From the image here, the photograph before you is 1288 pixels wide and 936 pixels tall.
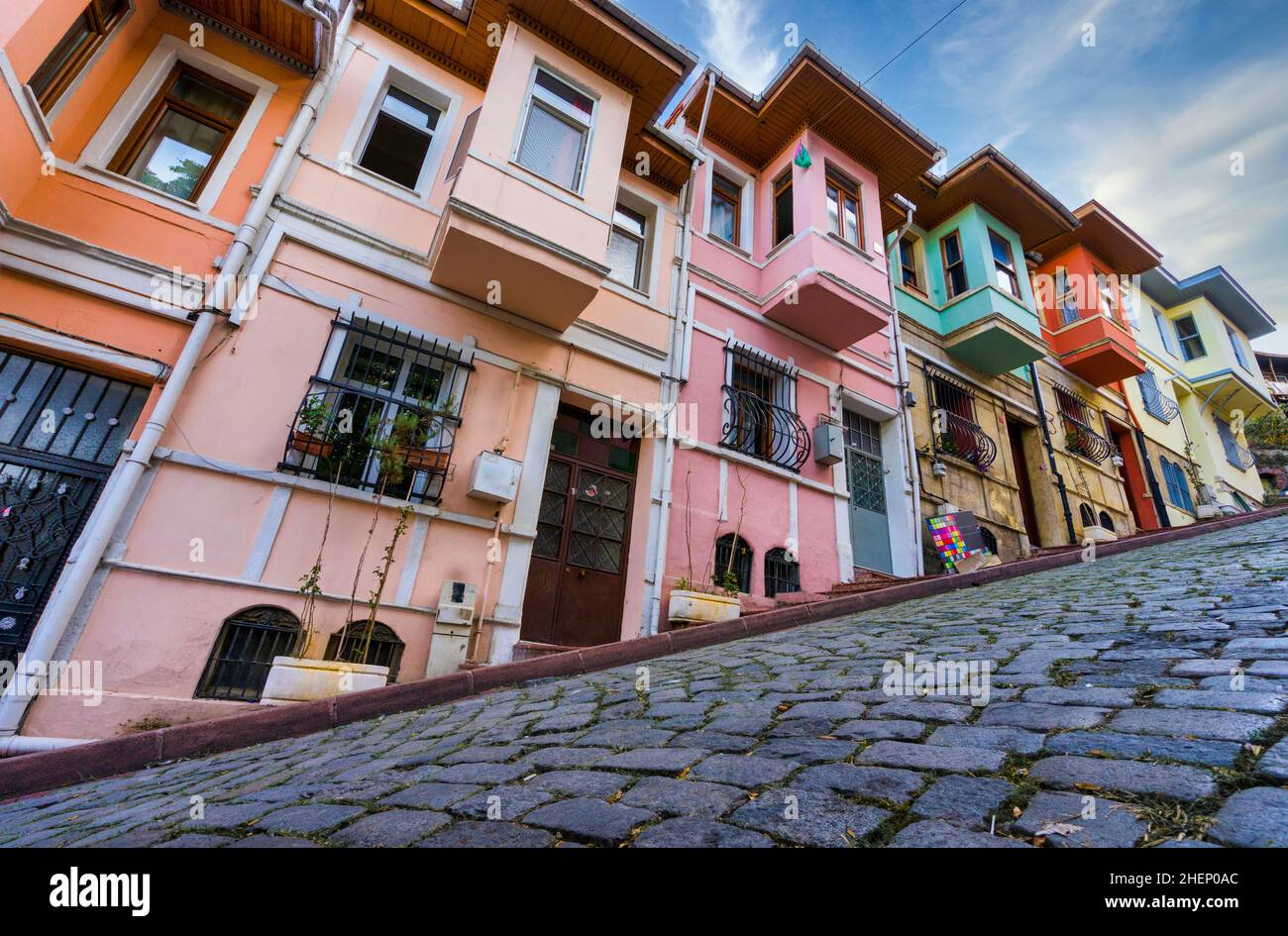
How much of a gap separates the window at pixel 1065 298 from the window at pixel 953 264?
4.45 m

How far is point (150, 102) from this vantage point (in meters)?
6.54

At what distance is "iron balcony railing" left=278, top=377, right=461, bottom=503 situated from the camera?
229 inches

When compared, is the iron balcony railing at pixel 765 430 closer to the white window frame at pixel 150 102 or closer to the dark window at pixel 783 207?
the dark window at pixel 783 207

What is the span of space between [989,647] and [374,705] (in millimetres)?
4232

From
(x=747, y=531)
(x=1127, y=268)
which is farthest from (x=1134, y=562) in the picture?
(x=1127, y=268)

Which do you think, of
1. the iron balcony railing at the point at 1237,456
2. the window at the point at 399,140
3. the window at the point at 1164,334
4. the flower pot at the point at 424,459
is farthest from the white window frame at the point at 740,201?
the iron balcony railing at the point at 1237,456

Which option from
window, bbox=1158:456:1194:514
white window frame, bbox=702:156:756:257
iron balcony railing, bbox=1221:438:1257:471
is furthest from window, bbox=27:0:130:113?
iron balcony railing, bbox=1221:438:1257:471

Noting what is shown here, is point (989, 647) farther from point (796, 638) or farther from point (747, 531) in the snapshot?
point (747, 531)

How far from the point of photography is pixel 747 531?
8461 millimetres

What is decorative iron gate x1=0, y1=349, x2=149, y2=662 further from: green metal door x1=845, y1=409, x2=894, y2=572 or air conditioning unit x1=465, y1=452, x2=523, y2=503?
green metal door x1=845, y1=409, x2=894, y2=572

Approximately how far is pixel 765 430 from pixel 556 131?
544 centimetres

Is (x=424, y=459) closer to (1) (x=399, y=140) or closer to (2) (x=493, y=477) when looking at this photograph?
(2) (x=493, y=477)

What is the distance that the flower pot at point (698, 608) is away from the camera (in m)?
6.53

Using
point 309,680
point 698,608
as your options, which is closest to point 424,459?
point 309,680
